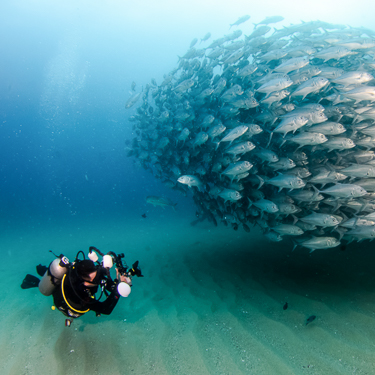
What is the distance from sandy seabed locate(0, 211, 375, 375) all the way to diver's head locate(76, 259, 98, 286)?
1.30 meters

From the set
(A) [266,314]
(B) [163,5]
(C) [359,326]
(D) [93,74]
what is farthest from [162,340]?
(D) [93,74]

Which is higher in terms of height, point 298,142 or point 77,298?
point 298,142

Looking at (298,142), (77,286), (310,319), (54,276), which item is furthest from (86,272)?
(298,142)

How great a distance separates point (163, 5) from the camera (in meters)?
31.8

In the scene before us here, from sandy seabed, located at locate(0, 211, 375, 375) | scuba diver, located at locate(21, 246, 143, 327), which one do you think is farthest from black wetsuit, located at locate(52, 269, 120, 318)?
sandy seabed, located at locate(0, 211, 375, 375)

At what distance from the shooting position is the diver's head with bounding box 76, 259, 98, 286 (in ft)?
7.89

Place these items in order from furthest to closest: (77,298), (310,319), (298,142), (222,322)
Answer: (298,142) → (222,322) → (310,319) → (77,298)

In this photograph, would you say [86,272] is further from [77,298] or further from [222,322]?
[222,322]

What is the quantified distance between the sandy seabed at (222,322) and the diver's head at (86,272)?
A: 1304 millimetres

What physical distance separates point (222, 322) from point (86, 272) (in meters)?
2.41

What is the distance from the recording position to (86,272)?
Result: 241 centimetres

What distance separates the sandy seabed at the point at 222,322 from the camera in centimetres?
270

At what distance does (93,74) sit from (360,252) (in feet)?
159

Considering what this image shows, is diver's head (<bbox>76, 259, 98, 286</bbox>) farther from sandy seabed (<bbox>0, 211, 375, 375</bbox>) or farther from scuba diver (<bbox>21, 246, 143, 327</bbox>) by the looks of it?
sandy seabed (<bbox>0, 211, 375, 375</bbox>)
